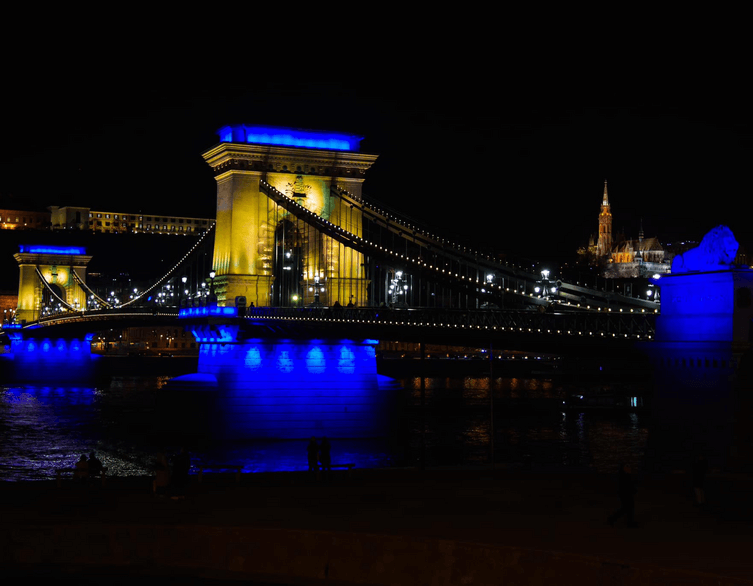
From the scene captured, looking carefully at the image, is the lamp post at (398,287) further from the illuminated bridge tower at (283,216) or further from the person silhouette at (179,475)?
the person silhouette at (179,475)

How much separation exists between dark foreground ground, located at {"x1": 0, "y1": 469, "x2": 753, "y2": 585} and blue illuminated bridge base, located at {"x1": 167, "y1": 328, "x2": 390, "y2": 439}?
958 inches

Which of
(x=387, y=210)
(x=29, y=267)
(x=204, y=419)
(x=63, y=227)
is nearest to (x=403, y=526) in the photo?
(x=204, y=419)

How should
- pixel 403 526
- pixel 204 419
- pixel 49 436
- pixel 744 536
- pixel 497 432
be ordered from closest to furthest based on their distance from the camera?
pixel 744 536 < pixel 403 526 < pixel 204 419 < pixel 49 436 < pixel 497 432

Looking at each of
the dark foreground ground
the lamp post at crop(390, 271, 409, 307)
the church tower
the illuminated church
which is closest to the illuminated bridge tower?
the lamp post at crop(390, 271, 409, 307)

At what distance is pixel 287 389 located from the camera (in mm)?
46438

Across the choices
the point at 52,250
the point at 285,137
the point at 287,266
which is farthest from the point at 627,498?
the point at 52,250

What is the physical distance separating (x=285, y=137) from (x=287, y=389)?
1356 centimetres

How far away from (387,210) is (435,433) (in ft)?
36.6

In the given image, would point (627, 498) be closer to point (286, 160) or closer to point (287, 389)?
point (287, 389)

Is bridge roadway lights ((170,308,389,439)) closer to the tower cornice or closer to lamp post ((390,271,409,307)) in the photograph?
lamp post ((390,271,409,307))

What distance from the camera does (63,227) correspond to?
186 m

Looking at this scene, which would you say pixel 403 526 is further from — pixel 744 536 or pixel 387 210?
pixel 387 210

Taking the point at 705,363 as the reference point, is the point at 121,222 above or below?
above

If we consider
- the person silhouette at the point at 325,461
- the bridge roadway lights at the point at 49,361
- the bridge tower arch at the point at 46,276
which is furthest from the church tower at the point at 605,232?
the person silhouette at the point at 325,461
